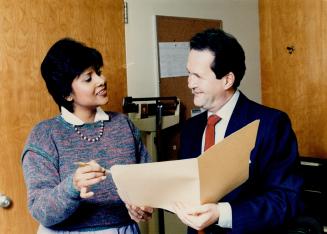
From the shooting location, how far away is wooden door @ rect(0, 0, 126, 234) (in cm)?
166

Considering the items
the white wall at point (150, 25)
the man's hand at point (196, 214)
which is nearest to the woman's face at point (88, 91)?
the man's hand at point (196, 214)

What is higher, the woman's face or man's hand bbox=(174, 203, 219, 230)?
the woman's face

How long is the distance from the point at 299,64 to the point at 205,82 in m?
0.83

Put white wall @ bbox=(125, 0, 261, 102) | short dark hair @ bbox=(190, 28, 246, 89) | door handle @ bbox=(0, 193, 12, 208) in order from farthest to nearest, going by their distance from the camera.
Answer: white wall @ bbox=(125, 0, 261, 102) → door handle @ bbox=(0, 193, 12, 208) → short dark hair @ bbox=(190, 28, 246, 89)

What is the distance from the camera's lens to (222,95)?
1.45 meters

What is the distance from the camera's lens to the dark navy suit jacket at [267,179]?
123 centimetres

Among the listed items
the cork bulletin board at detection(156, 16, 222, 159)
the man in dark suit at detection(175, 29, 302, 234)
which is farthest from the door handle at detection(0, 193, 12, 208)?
the cork bulletin board at detection(156, 16, 222, 159)

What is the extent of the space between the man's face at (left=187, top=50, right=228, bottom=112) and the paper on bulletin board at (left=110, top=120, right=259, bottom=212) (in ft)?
→ 1.17

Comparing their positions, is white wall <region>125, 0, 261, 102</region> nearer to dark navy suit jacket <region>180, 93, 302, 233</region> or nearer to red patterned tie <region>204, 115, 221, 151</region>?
red patterned tie <region>204, 115, 221, 151</region>

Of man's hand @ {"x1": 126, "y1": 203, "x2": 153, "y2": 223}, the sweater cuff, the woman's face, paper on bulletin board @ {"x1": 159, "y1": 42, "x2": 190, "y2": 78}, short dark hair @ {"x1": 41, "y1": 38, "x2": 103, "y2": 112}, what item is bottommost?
man's hand @ {"x1": 126, "y1": 203, "x2": 153, "y2": 223}

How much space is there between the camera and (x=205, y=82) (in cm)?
143

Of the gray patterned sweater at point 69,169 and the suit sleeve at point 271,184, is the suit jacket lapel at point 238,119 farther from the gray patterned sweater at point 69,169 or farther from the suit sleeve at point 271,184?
the gray patterned sweater at point 69,169

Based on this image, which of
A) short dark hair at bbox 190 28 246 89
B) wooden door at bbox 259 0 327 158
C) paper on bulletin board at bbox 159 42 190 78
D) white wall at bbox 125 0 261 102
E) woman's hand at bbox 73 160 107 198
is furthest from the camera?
paper on bulletin board at bbox 159 42 190 78

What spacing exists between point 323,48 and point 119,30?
3.27 feet
